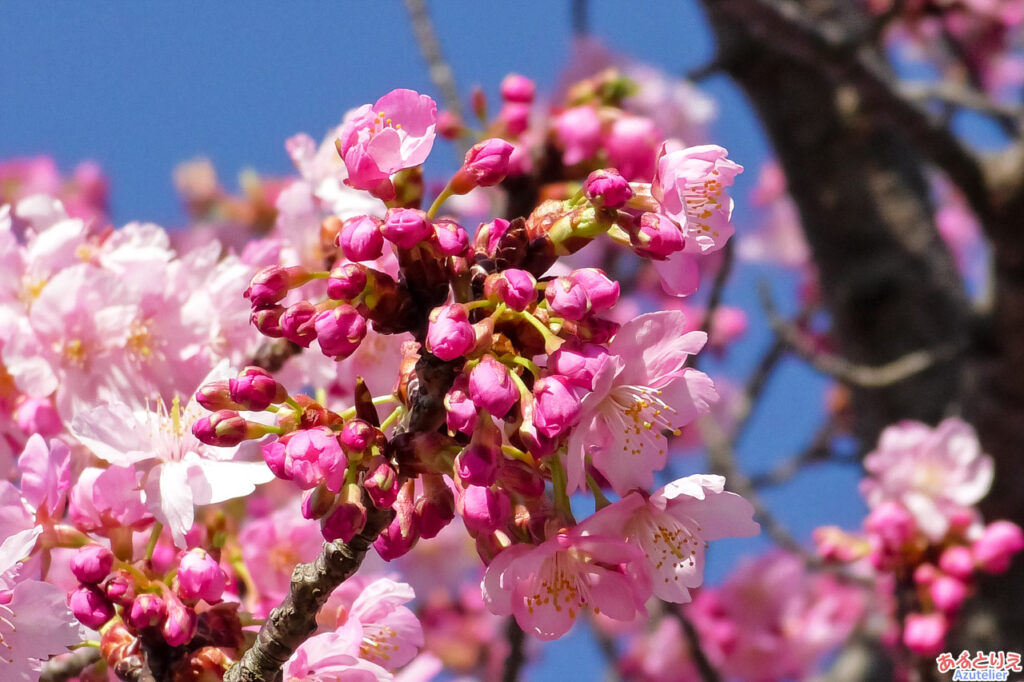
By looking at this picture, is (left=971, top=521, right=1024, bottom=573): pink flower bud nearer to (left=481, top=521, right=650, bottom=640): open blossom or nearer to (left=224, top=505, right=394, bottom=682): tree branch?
(left=481, top=521, right=650, bottom=640): open blossom

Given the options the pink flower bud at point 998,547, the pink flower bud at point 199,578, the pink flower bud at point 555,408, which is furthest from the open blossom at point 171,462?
the pink flower bud at point 998,547

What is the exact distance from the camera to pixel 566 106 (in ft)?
8.14

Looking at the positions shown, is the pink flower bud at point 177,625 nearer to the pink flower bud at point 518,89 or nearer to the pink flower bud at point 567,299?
the pink flower bud at point 567,299

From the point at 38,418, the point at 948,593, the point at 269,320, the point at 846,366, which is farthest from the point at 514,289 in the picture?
the point at 846,366

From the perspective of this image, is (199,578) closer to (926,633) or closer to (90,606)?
(90,606)

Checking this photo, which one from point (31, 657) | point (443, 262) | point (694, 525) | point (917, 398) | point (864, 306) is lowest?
point (917, 398)

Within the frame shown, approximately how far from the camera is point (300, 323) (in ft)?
3.84

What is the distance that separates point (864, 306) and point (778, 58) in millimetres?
885

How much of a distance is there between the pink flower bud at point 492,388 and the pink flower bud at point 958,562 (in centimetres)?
146

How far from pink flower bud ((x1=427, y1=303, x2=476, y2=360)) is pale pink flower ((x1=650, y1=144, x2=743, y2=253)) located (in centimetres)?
30

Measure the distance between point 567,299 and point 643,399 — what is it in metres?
0.18

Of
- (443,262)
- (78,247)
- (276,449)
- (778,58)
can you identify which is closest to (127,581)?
(276,449)

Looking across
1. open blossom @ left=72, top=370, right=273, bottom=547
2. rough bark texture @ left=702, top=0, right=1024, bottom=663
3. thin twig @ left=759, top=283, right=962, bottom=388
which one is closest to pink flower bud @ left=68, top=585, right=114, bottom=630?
open blossom @ left=72, top=370, right=273, bottom=547

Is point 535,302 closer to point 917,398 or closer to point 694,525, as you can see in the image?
point 694,525
